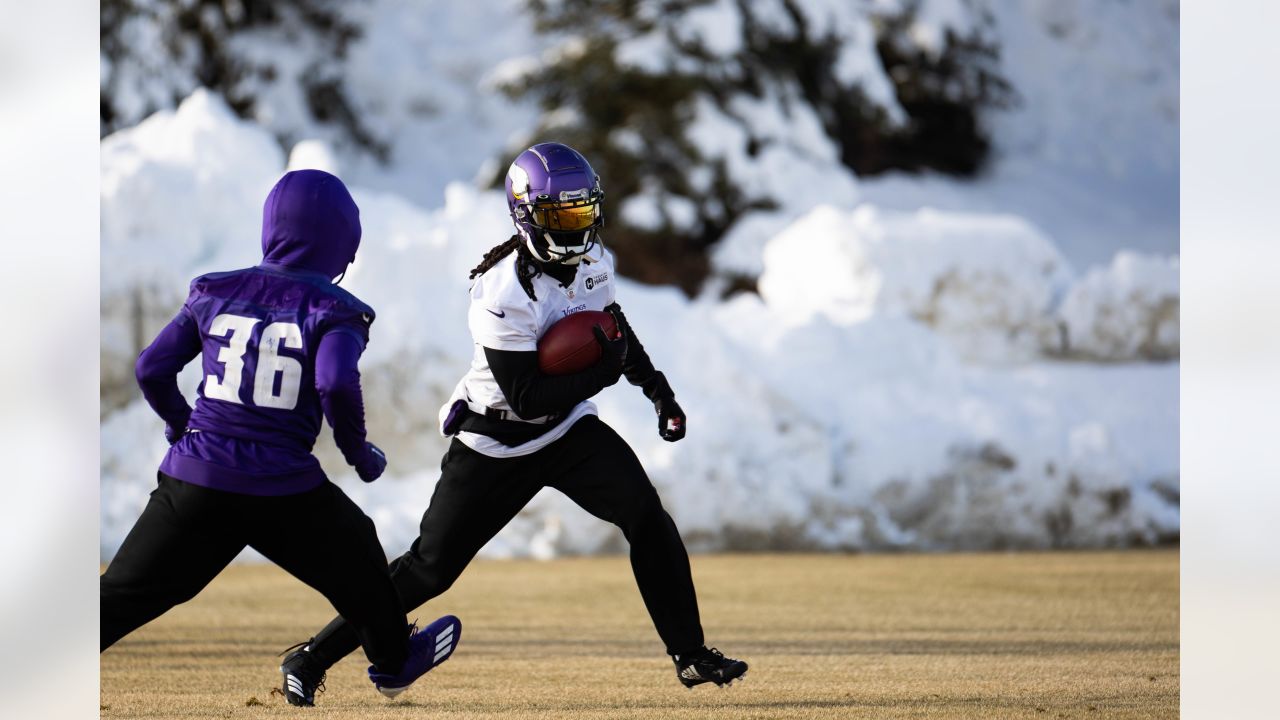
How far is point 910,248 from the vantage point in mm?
11391

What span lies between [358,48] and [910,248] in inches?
346

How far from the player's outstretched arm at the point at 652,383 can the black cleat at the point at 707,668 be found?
1.86 feet

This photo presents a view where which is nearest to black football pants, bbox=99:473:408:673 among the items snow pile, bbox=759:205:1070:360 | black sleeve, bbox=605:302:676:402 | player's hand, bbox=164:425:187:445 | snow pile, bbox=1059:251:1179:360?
player's hand, bbox=164:425:187:445

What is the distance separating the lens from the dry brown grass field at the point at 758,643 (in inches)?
163

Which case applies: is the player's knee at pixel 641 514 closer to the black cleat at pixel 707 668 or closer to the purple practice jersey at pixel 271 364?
the black cleat at pixel 707 668

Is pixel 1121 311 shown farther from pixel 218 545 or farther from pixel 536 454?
pixel 218 545

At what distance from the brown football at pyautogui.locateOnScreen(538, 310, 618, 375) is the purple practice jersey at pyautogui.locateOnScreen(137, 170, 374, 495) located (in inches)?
25.2

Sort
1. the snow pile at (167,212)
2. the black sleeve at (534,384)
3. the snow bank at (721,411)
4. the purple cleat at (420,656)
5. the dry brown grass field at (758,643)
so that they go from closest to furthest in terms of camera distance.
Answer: the purple cleat at (420,656) → the black sleeve at (534,384) → the dry brown grass field at (758,643) → the snow bank at (721,411) → the snow pile at (167,212)

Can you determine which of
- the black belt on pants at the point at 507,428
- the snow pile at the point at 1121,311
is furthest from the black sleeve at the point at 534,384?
the snow pile at the point at 1121,311

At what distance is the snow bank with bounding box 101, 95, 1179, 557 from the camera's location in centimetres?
867

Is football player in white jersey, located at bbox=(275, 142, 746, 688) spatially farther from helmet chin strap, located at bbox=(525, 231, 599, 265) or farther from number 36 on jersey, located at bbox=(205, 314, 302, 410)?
number 36 on jersey, located at bbox=(205, 314, 302, 410)

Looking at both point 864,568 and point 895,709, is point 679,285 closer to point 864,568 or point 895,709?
point 864,568
